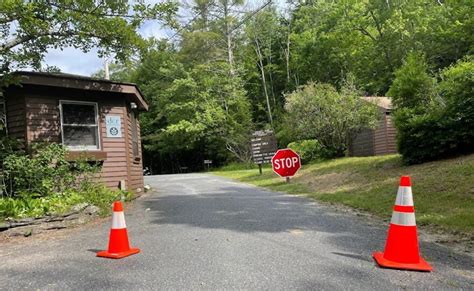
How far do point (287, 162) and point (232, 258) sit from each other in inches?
374

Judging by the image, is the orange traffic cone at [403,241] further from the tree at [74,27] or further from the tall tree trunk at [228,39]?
the tall tree trunk at [228,39]

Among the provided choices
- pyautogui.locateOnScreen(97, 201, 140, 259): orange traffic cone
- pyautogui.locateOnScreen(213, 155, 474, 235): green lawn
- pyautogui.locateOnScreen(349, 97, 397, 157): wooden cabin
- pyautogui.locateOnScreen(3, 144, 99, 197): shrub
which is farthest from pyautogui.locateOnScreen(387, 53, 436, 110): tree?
pyautogui.locateOnScreen(97, 201, 140, 259): orange traffic cone

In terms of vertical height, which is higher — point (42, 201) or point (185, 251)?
point (42, 201)

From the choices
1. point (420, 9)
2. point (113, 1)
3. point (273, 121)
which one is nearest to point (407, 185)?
point (113, 1)

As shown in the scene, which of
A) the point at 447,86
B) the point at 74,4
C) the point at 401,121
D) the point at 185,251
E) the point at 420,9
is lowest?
the point at 185,251

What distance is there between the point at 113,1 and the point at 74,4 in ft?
2.83

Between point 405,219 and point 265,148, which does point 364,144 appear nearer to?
point 265,148

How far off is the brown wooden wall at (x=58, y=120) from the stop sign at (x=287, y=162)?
518 centimetres

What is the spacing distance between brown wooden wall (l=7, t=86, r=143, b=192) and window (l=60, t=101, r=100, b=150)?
13 cm

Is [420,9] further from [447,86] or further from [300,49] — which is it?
[447,86]

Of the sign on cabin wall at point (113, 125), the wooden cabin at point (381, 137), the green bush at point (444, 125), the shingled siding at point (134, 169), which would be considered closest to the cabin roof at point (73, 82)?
the sign on cabin wall at point (113, 125)

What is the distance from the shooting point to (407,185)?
4199 mm

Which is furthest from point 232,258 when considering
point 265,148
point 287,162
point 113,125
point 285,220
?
point 265,148

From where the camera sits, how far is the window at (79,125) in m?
9.83
